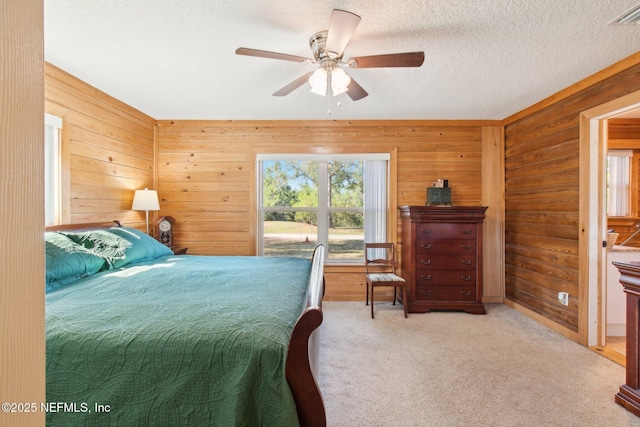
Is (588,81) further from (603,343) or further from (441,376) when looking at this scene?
(441,376)

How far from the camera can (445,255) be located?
3.62m

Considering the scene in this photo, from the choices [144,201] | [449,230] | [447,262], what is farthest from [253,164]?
[447,262]

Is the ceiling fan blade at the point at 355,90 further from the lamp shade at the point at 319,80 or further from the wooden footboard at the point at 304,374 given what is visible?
the wooden footboard at the point at 304,374

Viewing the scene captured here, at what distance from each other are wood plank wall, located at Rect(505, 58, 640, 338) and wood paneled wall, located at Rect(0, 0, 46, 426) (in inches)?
141

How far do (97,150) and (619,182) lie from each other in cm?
627

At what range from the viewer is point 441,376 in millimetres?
2236

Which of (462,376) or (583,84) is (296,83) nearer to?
(462,376)

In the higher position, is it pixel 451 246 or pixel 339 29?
pixel 339 29

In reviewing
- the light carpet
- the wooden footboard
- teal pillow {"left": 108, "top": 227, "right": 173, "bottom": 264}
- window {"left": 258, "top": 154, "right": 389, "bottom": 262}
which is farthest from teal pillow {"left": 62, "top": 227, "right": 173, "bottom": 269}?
the wooden footboard

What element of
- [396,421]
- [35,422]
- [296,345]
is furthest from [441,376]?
[35,422]

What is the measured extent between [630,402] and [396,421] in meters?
1.51

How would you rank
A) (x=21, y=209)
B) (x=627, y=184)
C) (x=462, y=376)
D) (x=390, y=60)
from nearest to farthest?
(x=21, y=209)
(x=390, y=60)
(x=462, y=376)
(x=627, y=184)

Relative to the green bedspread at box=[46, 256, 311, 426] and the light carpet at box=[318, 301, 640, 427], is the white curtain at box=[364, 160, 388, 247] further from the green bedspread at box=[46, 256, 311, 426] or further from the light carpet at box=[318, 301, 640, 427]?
the green bedspread at box=[46, 256, 311, 426]

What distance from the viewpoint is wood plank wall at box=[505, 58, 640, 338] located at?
9.32 ft
